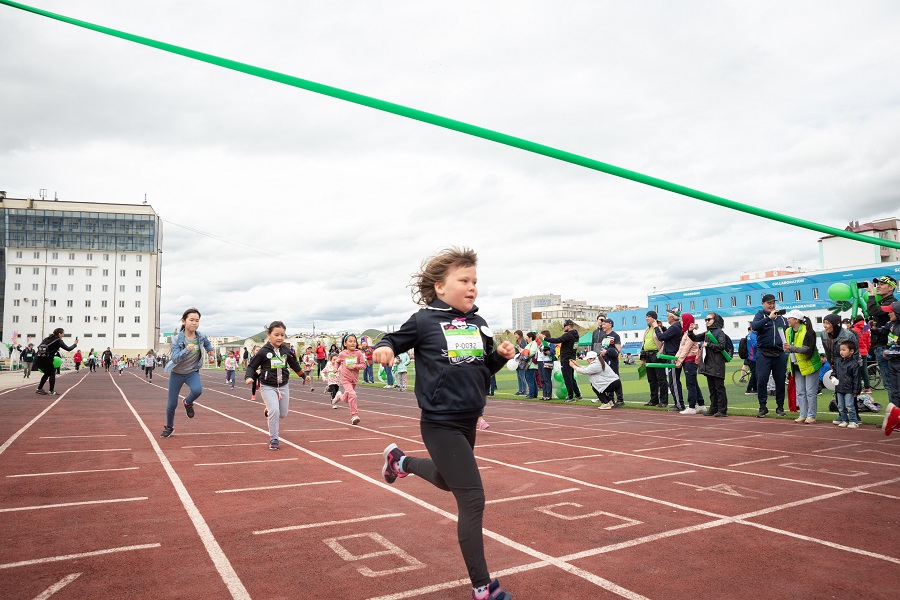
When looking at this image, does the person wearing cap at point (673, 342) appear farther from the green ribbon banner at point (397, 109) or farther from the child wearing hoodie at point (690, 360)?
the green ribbon banner at point (397, 109)

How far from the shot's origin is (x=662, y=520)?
459 centimetres

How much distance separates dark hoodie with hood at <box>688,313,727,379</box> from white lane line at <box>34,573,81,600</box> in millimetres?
11176

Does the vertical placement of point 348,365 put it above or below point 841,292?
below

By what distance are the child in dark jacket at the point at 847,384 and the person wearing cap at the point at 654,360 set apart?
4.29 metres

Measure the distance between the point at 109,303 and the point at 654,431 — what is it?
116588 millimetres

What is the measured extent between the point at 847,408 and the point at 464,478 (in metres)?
9.15

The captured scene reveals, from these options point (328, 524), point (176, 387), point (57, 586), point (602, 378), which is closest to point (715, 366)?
point (602, 378)

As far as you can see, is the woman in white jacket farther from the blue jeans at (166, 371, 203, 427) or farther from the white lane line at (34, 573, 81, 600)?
the white lane line at (34, 573, 81, 600)

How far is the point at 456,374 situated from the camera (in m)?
3.25

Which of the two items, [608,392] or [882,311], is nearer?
[882,311]

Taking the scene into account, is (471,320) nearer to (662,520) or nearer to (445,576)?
(445,576)

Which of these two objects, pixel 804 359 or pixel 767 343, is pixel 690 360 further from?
pixel 804 359

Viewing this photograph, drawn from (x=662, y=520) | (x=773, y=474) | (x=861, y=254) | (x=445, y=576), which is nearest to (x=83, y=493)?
(x=445, y=576)

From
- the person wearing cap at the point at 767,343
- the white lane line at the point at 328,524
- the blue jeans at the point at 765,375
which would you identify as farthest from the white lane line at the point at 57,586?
the blue jeans at the point at 765,375
